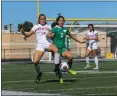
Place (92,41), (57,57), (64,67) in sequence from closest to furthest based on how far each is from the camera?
(57,57) < (64,67) < (92,41)

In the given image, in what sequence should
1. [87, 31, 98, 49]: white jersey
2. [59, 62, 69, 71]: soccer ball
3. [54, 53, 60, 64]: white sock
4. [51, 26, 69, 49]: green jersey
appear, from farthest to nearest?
1. [87, 31, 98, 49]: white jersey
2. [51, 26, 69, 49]: green jersey
3. [59, 62, 69, 71]: soccer ball
4. [54, 53, 60, 64]: white sock

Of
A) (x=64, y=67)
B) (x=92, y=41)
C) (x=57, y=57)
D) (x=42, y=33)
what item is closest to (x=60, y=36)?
(x=42, y=33)

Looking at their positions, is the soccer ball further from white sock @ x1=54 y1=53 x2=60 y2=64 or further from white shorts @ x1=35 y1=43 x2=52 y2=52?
white shorts @ x1=35 y1=43 x2=52 y2=52

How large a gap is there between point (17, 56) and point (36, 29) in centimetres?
4383

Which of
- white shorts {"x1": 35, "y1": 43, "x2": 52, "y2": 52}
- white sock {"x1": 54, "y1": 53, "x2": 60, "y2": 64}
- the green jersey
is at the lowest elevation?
white sock {"x1": 54, "y1": 53, "x2": 60, "y2": 64}

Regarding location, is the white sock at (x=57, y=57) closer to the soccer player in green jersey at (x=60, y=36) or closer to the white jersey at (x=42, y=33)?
the soccer player in green jersey at (x=60, y=36)

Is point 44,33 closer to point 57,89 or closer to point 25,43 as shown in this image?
point 57,89

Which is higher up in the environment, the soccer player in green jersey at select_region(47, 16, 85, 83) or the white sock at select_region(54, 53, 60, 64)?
the soccer player in green jersey at select_region(47, 16, 85, 83)

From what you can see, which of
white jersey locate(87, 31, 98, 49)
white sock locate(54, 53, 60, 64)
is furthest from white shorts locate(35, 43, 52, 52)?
white jersey locate(87, 31, 98, 49)

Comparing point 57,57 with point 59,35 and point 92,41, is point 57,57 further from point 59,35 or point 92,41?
point 92,41

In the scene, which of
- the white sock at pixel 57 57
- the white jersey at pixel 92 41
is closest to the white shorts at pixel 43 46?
the white sock at pixel 57 57

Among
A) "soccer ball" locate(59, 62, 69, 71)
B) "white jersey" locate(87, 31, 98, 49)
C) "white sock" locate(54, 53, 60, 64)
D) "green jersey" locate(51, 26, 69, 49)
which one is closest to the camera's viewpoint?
"white sock" locate(54, 53, 60, 64)

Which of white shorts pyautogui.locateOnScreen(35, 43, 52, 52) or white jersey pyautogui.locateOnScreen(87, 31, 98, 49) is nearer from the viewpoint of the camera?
white shorts pyautogui.locateOnScreen(35, 43, 52, 52)

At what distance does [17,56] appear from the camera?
54656mm
